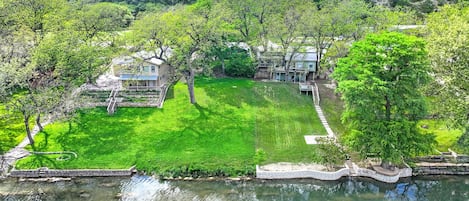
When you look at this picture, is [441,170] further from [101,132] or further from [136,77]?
[136,77]

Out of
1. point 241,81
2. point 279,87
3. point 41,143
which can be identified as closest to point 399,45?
point 279,87

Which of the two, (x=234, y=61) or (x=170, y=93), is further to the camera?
(x=234, y=61)

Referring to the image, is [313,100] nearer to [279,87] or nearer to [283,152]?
[279,87]

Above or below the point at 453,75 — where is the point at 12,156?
below

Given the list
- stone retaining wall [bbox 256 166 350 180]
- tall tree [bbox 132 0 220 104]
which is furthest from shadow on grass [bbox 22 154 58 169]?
stone retaining wall [bbox 256 166 350 180]

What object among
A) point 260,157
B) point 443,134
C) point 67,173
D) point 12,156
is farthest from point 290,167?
point 12,156
